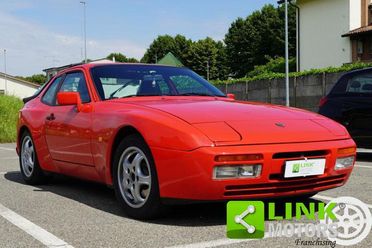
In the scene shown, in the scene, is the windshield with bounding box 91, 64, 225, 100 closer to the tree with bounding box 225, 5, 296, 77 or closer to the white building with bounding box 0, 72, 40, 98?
the tree with bounding box 225, 5, 296, 77

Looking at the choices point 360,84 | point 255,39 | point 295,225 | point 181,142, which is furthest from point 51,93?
point 255,39

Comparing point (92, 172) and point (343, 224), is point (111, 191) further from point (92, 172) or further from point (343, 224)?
point (343, 224)

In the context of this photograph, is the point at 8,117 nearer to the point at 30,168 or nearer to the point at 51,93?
the point at 30,168

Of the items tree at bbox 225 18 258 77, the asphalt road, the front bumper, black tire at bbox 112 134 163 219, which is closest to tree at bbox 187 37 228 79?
tree at bbox 225 18 258 77

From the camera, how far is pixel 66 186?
6.27 m

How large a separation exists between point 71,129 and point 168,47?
8292 cm

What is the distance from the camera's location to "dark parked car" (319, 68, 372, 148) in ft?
27.6

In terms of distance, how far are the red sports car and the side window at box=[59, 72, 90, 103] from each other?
0.06 ft

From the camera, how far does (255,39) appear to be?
6719 centimetres

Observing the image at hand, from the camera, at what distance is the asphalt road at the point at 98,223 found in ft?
11.9

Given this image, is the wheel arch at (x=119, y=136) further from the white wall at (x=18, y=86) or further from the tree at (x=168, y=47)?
the tree at (x=168, y=47)
